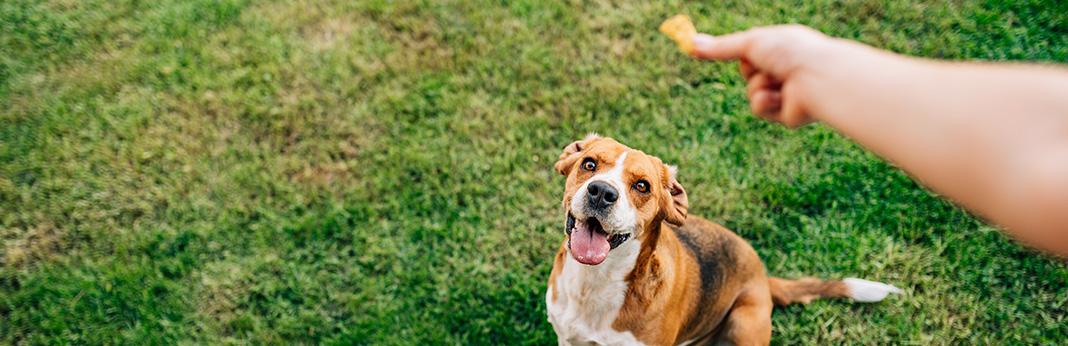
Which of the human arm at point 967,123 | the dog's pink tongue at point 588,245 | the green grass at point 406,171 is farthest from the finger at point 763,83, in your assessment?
the green grass at point 406,171

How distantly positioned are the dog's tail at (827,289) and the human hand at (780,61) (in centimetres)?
214

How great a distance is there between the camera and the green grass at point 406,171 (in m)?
4.11

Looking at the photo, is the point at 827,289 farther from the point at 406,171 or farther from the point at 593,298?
the point at 406,171

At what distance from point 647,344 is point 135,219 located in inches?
172

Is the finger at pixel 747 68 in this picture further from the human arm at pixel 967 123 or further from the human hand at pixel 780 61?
the human arm at pixel 967 123

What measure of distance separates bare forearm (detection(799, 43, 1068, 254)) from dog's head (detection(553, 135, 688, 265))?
1.04 metres

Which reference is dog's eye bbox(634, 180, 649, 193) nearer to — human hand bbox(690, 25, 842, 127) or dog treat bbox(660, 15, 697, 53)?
human hand bbox(690, 25, 842, 127)

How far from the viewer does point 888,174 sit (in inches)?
173

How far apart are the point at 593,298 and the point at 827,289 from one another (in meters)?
1.88

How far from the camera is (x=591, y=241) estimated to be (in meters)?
2.50

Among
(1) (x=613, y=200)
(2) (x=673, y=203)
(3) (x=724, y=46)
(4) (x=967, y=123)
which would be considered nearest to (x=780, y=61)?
(3) (x=724, y=46)

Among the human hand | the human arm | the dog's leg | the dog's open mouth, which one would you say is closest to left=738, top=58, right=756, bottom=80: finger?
the human hand

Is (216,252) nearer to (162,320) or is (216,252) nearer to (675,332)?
(162,320)

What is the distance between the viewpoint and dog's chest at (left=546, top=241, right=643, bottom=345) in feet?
9.00
